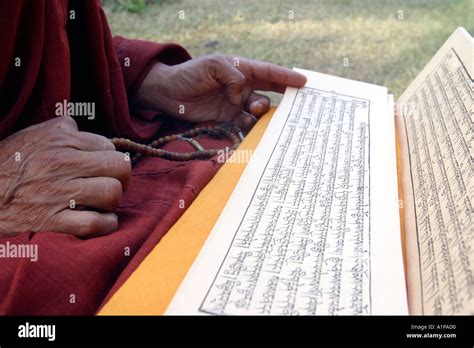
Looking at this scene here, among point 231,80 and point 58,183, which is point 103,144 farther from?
point 231,80

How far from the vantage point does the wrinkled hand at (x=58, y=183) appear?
92 centimetres

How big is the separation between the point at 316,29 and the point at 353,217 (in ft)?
8.14

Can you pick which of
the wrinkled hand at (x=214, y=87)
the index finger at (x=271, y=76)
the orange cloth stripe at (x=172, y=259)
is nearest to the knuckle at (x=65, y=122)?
the orange cloth stripe at (x=172, y=259)

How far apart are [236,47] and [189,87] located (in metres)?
1.59

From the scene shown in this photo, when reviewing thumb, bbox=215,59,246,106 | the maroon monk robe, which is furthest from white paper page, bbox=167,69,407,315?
thumb, bbox=215,59,246,106

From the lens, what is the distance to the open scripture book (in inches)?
26.8

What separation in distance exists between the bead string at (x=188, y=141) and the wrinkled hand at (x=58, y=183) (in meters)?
0.19

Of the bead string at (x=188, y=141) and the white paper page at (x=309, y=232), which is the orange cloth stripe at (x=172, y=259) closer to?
the white paper page at (x=309, y=232)

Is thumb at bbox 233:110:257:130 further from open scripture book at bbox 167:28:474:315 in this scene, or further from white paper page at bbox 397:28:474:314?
white paper page at bbox 397:28:474:314

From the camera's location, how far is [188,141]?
1.32 m

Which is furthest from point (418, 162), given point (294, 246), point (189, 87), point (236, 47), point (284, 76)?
point (236, 47)

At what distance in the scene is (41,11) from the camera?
1035mm

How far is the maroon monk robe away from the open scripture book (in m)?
0.14
